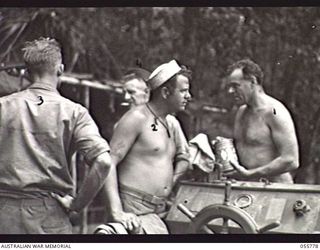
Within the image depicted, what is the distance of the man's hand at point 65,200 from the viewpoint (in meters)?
6.74

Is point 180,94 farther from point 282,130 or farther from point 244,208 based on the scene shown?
point 244,208

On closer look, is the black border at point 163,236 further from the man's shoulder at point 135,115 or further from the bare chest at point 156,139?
the man's shoulder at point 135,115

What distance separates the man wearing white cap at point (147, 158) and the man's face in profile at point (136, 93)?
0.14 ft

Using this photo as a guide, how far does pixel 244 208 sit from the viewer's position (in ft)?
22.2

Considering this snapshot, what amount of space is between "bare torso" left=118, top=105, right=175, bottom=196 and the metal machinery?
20 centimetres

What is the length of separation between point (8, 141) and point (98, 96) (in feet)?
2.42

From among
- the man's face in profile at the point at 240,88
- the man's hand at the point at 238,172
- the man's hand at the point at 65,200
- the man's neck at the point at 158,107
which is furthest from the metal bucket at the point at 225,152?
the man's hand at the point at 65,200

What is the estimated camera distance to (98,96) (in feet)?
22.6

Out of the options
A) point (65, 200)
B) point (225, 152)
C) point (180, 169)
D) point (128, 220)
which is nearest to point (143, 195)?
point (128, 220)

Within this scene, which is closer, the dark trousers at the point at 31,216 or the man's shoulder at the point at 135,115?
the dark trousers at the point at 31,216

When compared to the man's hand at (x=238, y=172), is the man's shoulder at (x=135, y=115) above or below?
above

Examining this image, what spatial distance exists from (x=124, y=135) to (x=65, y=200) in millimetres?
638

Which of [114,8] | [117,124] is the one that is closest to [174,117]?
[117,124]

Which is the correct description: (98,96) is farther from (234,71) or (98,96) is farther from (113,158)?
(234,71)
